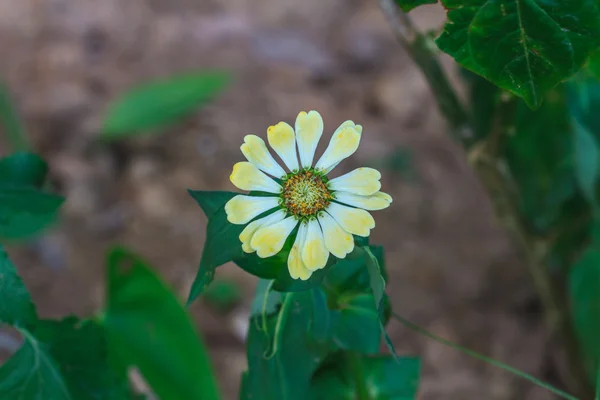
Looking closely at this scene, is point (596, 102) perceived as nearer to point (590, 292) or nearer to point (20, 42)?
point (590, 292)

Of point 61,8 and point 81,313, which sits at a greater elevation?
point 61,8

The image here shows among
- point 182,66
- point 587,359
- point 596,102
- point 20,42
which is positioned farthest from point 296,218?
point 20,42

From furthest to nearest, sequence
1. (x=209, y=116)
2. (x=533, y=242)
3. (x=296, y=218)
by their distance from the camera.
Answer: (x=209, y=116)
(x=533, y=242)
(x=296, y=218)

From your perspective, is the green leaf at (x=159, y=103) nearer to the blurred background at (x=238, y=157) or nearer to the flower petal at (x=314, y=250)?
the blurred background at (x=238, y=157)

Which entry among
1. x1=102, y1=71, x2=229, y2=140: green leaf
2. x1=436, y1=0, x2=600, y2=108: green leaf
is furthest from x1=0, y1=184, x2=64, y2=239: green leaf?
x1=102, y1=71, x2=229, y2=140: green leaf

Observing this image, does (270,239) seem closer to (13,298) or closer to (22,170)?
(13,298)

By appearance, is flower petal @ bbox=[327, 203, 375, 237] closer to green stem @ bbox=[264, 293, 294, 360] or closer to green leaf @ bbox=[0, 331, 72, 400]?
green stem @ bbox=[264, 293, 294, 360]

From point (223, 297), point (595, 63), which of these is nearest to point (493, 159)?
point (595, 63)

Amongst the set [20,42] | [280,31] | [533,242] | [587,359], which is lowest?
[587,359]
